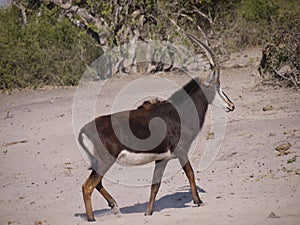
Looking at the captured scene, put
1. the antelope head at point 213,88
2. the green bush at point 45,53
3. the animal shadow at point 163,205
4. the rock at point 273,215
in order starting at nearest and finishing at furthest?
the rock at point 273,215, the animal shadow at point 163,205, the antelope head at point 213,88, the green bush at point 45,53

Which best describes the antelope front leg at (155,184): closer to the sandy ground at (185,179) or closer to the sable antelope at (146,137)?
the sable antelope at (146,137)

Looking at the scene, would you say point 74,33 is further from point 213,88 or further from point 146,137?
point 146,137

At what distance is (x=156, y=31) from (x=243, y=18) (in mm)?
7789

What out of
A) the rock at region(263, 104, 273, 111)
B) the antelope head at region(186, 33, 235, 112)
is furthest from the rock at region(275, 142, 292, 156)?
the rock at region(263, 104, 273, 111)

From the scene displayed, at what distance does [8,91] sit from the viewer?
21.6 meters

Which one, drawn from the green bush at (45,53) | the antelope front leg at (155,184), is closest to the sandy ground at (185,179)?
the antelope front leg at (155,184)

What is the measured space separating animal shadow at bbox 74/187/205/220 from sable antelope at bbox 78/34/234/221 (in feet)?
0.93

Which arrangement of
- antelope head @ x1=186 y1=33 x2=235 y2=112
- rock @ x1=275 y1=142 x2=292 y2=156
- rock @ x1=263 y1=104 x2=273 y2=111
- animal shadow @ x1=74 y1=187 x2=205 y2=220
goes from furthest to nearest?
rock @ x1=263 y1=104 x2=273 y2=111
rock @ x1=275 y1=142 x2=292 y2=156
antelope head @ x1=186 y1=33 x2=235 y2=112
animal shadow @ x1=74 y1=187 x2=205 y2=220

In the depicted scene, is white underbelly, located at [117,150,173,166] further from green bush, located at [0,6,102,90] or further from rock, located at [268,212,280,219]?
green bush, located at [0,6,102,90]

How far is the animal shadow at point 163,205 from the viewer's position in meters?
8.18

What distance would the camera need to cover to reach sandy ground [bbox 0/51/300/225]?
7.50 metres

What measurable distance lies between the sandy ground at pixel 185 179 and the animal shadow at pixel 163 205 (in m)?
0.01

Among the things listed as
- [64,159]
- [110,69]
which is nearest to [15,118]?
[64,159]

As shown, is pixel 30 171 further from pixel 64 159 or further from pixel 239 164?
pixel 239 164
